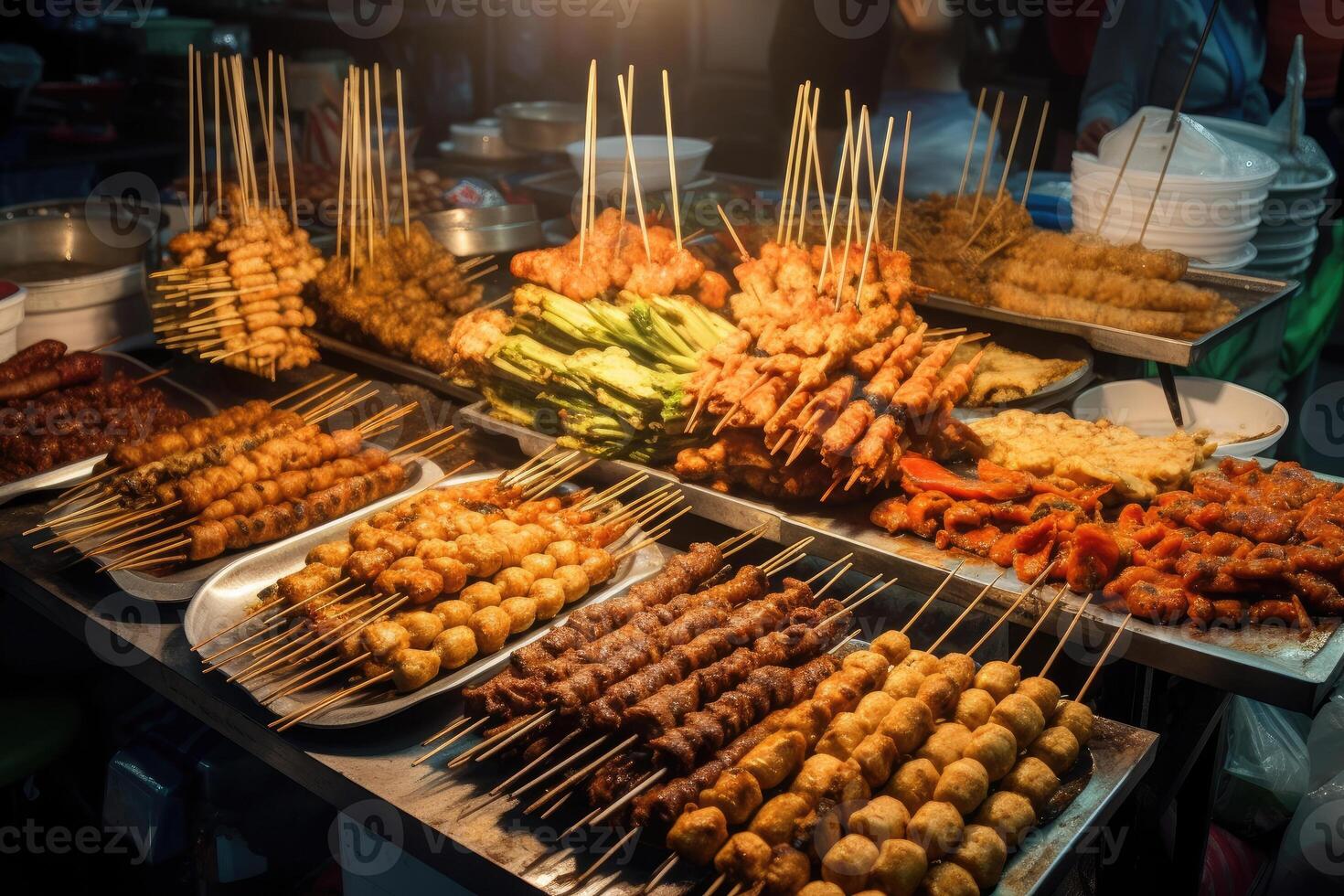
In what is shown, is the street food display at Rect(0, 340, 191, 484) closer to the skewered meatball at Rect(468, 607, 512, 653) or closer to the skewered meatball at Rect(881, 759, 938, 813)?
the skewered meatball at Rect(468, 607, 512, 653)

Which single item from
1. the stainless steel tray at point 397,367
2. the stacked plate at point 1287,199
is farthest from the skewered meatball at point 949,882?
the stacked plate at point 1287,199

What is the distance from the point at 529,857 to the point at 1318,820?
10.3 ft

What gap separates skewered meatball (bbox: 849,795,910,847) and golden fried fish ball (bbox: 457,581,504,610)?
1368 millimetres

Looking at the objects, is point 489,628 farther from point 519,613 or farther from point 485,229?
point 485,229

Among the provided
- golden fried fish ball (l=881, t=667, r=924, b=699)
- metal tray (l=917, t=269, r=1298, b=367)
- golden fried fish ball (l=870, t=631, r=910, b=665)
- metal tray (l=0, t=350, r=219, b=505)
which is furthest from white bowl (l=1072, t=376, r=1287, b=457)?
metal tray (l=0, t=350, r=219, b=505)

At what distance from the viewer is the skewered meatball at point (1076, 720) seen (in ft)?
9.33

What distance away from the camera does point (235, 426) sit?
4520mm

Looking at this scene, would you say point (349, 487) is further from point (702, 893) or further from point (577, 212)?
point (577, 212)

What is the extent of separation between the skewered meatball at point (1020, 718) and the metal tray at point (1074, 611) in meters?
0.50

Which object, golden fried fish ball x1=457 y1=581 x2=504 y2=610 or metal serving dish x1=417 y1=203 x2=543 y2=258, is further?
metal serving dish x1=417 y1=203 x2=543 y2=258

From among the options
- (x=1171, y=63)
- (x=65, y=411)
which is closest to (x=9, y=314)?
(x=65, y=411)

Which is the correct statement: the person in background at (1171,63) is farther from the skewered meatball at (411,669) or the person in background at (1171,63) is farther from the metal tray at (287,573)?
the skewered meatball at (411,669)

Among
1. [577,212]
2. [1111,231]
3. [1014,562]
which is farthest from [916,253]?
[1014,562]

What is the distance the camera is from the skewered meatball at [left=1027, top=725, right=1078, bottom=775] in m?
2.74
